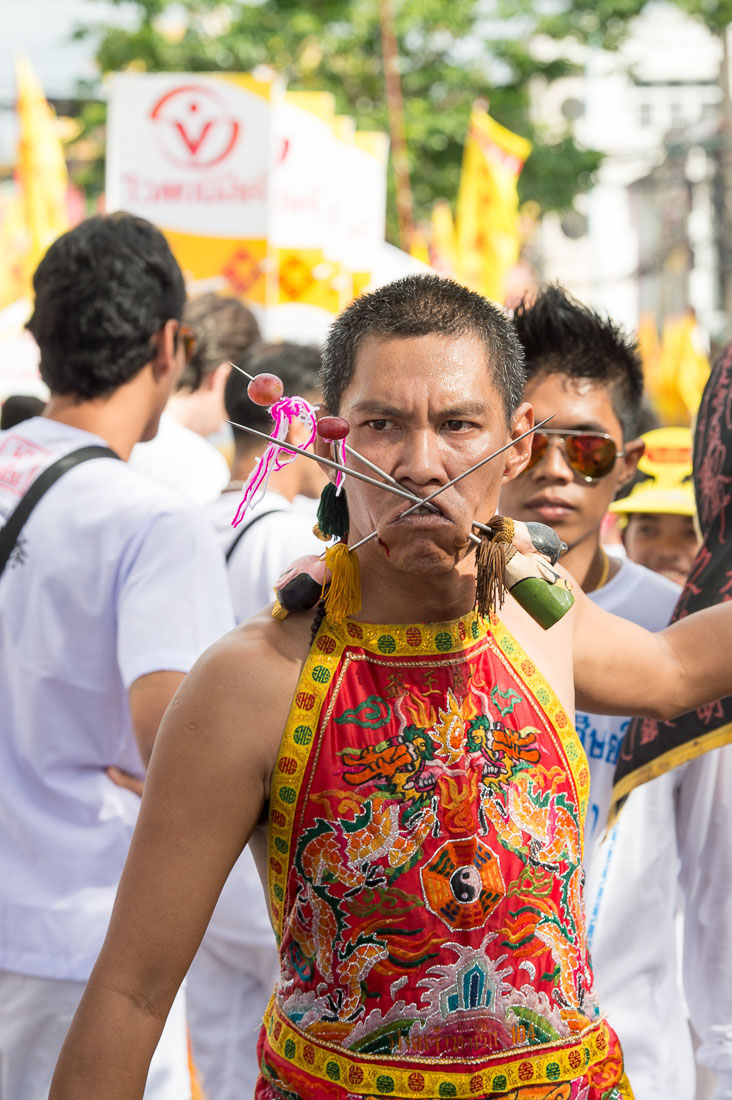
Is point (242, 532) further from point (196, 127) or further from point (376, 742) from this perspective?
point (196, 127)

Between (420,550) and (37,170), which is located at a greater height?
(37,170)

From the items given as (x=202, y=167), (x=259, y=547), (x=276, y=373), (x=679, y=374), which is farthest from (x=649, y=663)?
(x=679, y=374)

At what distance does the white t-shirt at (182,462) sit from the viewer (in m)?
4.60

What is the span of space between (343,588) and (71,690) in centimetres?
102

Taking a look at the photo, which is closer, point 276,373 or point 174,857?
point 174,857

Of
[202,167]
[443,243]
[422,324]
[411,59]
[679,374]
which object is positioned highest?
[411,59]

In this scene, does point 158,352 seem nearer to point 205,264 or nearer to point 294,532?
point 294,532

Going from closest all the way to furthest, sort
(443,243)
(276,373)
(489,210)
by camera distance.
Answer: (276,373) < (489,210) < (443,243)

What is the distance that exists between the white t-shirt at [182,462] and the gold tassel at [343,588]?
2.79 meters

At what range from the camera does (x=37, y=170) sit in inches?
379

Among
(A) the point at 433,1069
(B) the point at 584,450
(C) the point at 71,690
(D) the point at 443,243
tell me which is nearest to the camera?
(A) the point at 433,1069

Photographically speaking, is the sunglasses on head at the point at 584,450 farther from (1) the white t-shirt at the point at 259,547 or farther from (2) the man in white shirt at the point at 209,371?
(2) the man in white shirt at the point at 209,371

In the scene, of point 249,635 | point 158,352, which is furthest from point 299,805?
point 158,352

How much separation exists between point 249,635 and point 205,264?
601 centimetres
